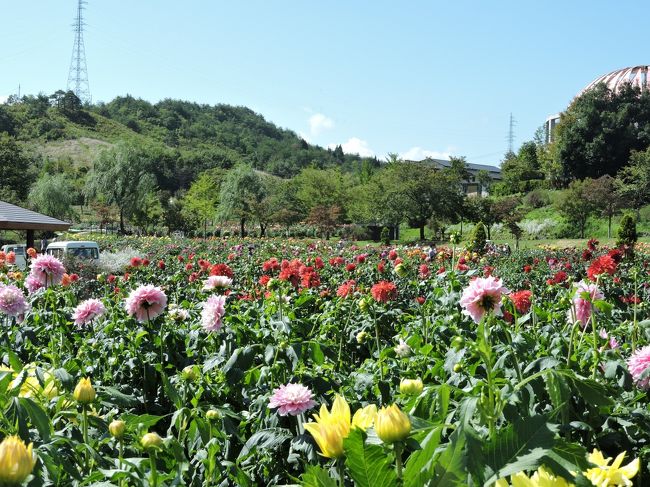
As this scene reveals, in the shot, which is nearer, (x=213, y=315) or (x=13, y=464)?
(x=13, y=464)

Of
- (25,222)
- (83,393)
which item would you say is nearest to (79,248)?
(25,222)

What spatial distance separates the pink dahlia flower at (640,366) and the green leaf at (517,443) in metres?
1.24

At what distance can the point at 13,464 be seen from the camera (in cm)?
80

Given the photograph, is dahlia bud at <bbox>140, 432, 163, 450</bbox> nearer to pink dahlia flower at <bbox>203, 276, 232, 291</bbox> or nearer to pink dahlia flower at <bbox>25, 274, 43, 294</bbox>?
pink dahlia flower at <bbox>203, 276, 232, 291</bbox>

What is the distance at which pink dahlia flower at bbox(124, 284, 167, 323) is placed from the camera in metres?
2.73

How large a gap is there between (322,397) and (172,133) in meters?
116

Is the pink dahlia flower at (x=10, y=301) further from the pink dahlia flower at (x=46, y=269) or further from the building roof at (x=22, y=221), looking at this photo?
the building roof at (x=22, y=221)

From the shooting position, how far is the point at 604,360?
2203 mm

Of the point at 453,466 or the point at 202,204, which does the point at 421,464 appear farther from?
the point at 202,204

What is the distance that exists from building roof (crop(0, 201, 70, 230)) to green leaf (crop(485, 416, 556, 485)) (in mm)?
14705

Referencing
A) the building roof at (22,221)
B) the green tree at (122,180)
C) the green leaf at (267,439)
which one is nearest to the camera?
the green leaf at (267,439)

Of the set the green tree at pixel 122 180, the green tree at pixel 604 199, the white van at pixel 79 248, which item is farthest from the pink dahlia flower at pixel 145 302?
the green tree at pixel 122 180

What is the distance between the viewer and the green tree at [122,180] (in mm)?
43906

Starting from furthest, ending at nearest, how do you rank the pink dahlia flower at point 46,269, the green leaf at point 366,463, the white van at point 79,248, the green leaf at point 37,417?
the white van at point 79,248 < the pink dahlia flower at point 46,269 < the green leaf at point 37,417 < the green leaf at point 366,463
